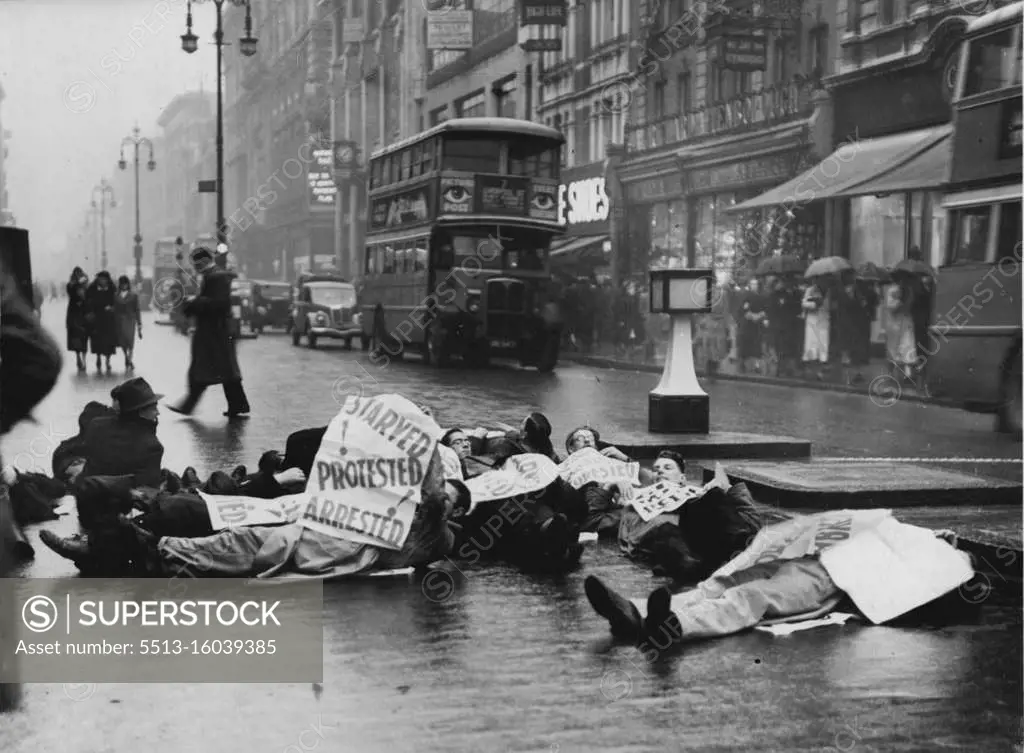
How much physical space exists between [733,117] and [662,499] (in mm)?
21325

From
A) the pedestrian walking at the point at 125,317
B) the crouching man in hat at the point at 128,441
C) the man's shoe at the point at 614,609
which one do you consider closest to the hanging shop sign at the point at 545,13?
the pedestrian walking at the point at 125,317

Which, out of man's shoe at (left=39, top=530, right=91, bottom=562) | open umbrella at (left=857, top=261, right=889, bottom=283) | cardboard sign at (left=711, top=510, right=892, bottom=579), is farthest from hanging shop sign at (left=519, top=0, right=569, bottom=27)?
cardboard sign at (left=711, top=510, right=892, bottom=579)

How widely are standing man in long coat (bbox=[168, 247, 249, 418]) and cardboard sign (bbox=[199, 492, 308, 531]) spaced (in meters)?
7.83

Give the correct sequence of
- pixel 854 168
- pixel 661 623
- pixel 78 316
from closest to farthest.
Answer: pixel 661 623
pixel 854 168
pixel 78 316

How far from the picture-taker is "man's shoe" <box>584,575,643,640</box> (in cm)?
492

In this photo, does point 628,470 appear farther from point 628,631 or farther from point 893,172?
point 893,172

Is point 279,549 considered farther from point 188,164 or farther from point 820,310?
point 188,164

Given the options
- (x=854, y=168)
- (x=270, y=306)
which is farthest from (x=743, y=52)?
(x=270, y=306)

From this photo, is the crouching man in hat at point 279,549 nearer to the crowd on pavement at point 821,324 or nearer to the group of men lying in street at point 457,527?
the group of men lying in street at point 457,527

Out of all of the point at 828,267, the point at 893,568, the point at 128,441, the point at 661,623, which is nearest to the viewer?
the point at 661,623

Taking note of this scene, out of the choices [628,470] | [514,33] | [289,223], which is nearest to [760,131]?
[514,33]

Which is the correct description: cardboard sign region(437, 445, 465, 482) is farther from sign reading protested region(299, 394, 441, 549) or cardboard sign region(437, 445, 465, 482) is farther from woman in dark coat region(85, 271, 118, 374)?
woman in dark coat region(85, 271, 118, 374)

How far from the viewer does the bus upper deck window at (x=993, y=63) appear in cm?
A: 1283

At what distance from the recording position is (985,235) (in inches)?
521
